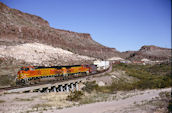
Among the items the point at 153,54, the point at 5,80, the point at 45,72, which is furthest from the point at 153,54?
the point at 5,80

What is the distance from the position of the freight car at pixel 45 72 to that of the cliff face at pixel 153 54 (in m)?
113

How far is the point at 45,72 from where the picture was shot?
30500 mm

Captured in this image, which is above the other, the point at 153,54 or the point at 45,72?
the point at 153,54

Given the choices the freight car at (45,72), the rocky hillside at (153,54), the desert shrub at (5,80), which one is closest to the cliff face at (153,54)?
the rocky hillside at (153,54)

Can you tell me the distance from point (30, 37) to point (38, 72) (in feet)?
180

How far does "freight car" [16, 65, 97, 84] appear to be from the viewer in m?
25.1

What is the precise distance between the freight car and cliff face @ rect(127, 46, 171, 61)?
113208 millimetres

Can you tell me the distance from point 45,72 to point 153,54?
144 meters

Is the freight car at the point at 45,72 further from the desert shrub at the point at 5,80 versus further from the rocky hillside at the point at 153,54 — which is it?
the rocky hillside at the point at 153,54

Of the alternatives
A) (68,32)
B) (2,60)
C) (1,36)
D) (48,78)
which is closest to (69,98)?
(48,78)

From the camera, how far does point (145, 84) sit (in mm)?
38750

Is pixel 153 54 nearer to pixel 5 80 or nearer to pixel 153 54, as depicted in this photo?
pixel 153 54

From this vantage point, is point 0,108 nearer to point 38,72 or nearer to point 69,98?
point 69,98

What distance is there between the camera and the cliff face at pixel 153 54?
476 ft
